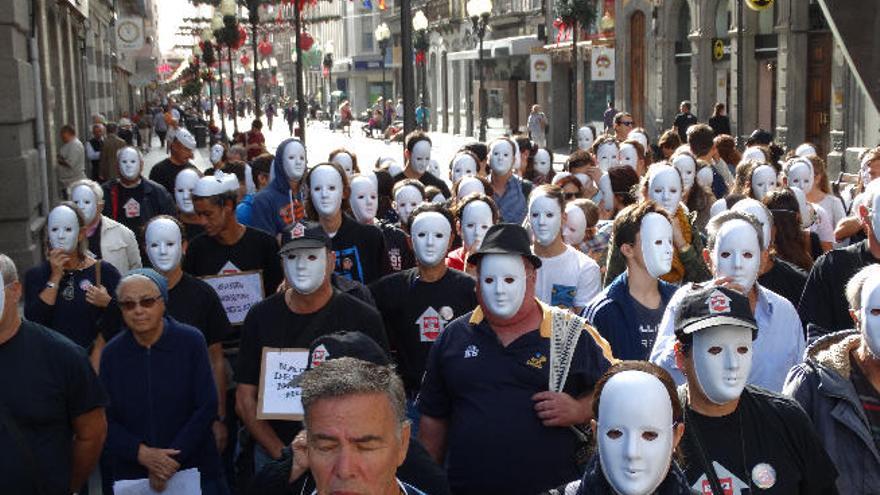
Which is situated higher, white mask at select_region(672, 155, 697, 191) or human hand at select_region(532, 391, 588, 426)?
white mask at select_region(672, 155, 697, 191)

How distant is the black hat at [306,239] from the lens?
584 cm

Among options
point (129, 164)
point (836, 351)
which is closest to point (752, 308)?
point (836, 351)

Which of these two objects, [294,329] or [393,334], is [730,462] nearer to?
[294,329]

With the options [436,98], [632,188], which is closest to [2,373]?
[632,188]

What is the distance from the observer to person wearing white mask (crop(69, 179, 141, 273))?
8.51m

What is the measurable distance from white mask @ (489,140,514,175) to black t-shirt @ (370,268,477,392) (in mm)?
4728

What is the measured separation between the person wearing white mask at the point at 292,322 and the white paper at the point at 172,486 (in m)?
0.30

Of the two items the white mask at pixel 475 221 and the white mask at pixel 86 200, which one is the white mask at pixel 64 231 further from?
the white mask at pixel 475 221

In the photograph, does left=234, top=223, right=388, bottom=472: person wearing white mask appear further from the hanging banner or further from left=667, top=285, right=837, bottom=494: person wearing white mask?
the hanging banner

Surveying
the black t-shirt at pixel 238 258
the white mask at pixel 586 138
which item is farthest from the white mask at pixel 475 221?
the white mask at pixel 586 138

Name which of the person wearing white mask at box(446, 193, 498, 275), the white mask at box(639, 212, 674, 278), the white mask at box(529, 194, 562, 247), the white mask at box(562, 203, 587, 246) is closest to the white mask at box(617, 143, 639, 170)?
the white mask at box(562, 203, 587, 246)

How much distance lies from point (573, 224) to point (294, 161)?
2674 mm

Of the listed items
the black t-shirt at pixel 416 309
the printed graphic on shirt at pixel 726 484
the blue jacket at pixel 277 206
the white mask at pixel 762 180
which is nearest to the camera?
the printed graphic on shirt at pixel 726 484

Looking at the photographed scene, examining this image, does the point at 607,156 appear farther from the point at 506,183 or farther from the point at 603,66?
the point at 603,66
